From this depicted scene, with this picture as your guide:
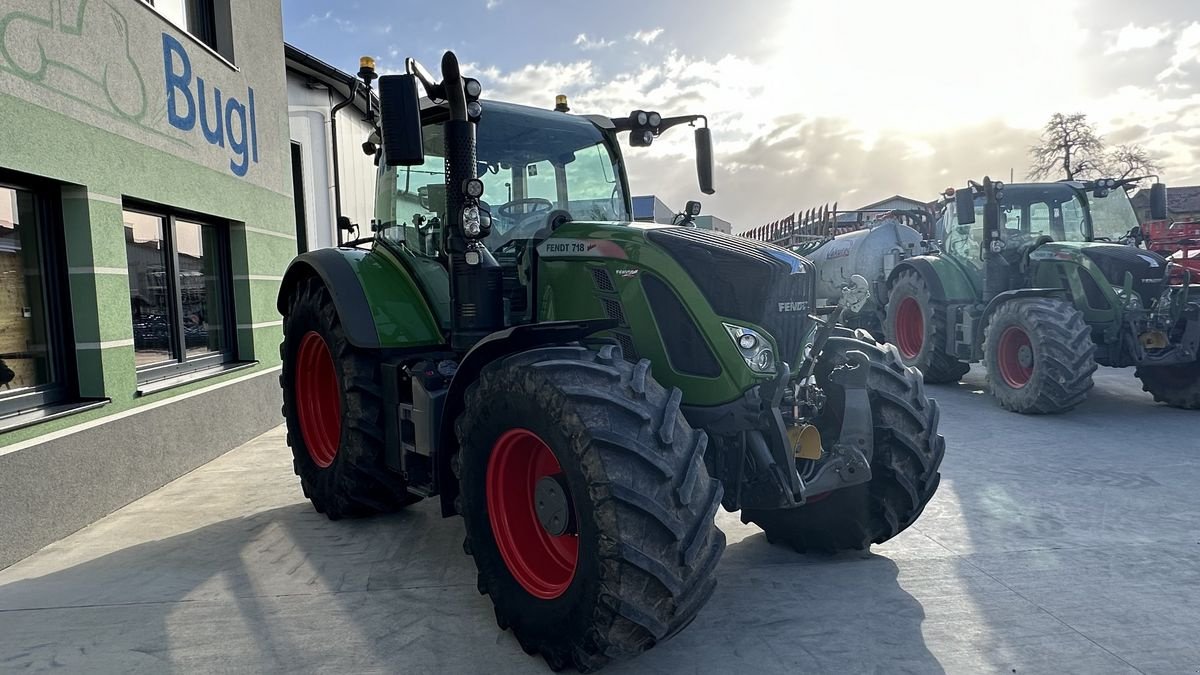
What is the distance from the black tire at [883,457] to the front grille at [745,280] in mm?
359

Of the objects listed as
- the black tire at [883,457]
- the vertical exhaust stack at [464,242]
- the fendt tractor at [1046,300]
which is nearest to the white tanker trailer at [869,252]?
the fendt tractor at [1046,300]

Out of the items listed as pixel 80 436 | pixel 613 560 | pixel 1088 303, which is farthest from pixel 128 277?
pixel 1088 303

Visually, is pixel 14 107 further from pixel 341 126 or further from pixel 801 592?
pixel 341 126

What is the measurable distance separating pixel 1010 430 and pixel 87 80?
24.0 ft

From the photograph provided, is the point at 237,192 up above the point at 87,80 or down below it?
below

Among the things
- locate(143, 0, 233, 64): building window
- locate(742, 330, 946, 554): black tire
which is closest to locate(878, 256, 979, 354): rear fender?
locate(742, 330, 946, 554): black tire

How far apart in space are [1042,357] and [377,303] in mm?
5910

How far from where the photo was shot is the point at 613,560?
2.44 m

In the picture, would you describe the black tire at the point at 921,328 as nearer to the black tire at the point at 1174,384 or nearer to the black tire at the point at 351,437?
the black tire at the point at 1174,384

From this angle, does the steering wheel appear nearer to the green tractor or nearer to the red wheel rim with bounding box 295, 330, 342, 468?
the red wheel rim with bounding box 295, 330, 342, 468

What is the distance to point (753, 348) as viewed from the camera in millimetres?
3008

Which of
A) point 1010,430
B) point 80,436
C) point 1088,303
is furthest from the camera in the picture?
point 1088,303

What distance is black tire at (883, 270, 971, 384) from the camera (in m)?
9.00

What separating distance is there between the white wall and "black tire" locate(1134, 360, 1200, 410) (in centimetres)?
983
